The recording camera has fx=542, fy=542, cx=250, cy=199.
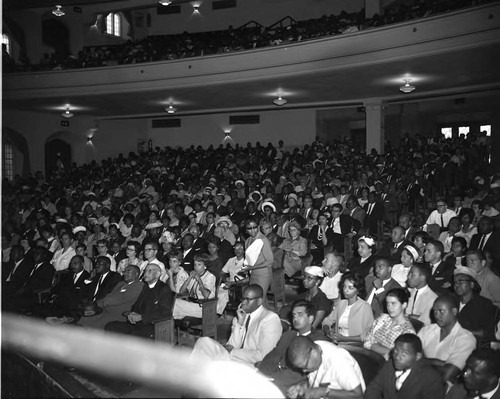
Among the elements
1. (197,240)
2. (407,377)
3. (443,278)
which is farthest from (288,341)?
(197,240)

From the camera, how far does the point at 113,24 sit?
22.2 metres

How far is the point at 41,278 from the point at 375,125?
41.3 ft

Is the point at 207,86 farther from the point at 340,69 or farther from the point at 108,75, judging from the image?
the point at 340,69

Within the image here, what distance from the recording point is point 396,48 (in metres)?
12.0

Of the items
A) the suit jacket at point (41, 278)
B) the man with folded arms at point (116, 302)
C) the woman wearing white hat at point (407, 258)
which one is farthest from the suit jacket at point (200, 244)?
the woman wearing white hat at point (407, 258)

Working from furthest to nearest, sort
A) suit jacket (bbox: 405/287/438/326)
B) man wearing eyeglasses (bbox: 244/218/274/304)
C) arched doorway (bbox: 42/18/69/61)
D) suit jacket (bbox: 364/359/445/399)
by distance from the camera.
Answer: arched doorway (bbox: 42/18/69/61), man wearing eyeglasses (bbox: 244/218/274/304), suit jacket (bbox: 405/287/438/326), suit jacket (bbox: 364/359/445/399)

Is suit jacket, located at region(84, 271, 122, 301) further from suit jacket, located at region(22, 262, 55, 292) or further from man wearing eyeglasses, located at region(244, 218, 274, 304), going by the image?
man wearing eyeglasses, located at region(244, 218, 274, 304)

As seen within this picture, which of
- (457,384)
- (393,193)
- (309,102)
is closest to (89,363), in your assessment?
Answer: (457,384)

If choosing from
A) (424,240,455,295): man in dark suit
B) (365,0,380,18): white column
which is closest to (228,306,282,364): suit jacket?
(424,240,455,295): man in dark suit

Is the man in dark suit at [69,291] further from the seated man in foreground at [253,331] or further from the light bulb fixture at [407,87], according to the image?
the light bulb fixture at [407,87]

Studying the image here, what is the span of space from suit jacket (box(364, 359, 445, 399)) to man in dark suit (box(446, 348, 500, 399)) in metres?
0.18

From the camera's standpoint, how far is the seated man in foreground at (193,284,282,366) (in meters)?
4.42

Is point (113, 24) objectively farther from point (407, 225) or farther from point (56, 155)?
point (407, 225)

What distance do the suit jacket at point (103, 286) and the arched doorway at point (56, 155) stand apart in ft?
49.7
